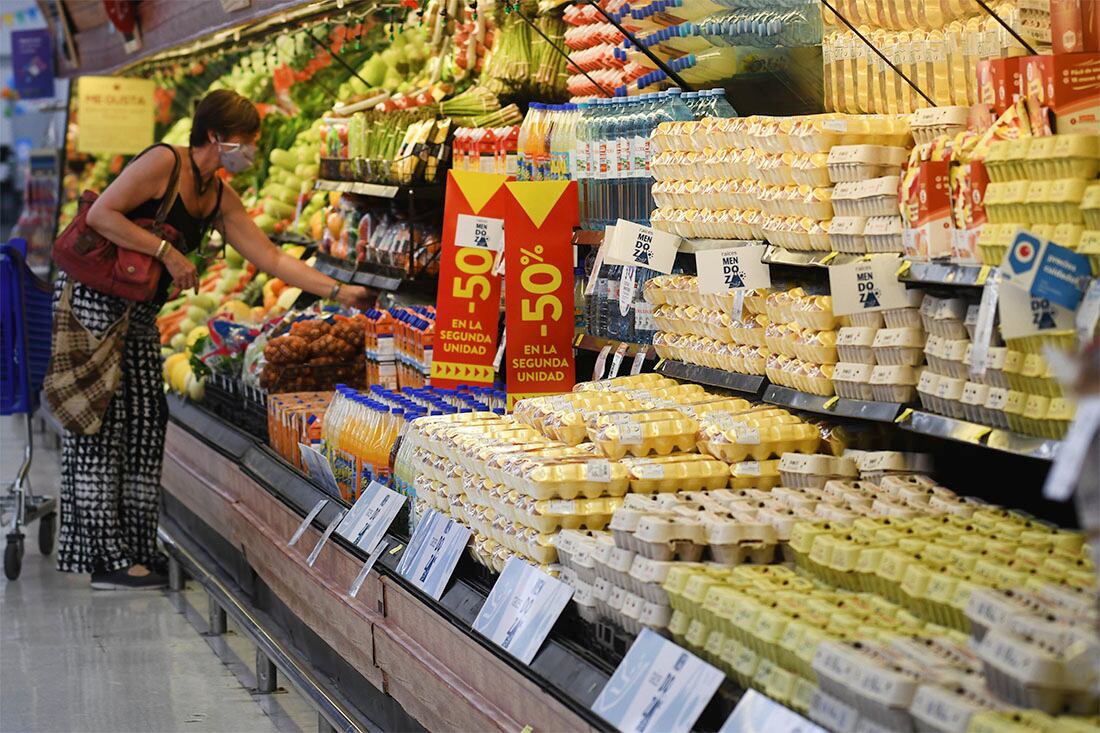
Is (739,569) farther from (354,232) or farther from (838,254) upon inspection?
(354,232)

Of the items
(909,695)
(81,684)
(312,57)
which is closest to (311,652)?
(81,684)

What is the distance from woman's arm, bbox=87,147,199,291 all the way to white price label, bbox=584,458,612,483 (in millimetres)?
2699

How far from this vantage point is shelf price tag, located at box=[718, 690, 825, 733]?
2209 millimetres

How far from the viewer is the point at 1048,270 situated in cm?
242

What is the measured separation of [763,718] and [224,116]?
402 cm

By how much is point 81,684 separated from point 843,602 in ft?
11.4

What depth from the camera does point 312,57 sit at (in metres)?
8.80

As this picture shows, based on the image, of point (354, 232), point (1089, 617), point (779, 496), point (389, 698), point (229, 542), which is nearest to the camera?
point (1089, 617)

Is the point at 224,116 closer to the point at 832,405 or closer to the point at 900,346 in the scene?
the point at 832,405

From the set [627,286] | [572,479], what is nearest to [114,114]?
[627,286]

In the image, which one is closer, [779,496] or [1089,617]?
Result: [1089,617]

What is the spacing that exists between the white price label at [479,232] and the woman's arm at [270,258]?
1586 mm

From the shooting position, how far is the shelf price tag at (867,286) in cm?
316

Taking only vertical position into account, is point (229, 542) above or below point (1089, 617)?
below
